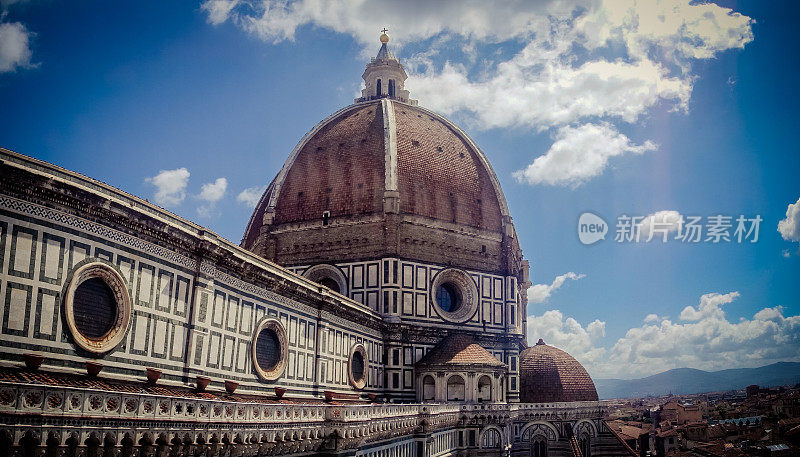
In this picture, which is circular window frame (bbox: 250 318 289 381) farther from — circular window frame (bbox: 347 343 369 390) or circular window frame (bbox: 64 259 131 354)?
circular window frame (bbox: 347 343 369 390)

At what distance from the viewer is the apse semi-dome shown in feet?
138

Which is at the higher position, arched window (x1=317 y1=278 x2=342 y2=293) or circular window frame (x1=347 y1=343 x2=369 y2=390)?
arched window (x1=317 y1=278 x2=342 y2=293)

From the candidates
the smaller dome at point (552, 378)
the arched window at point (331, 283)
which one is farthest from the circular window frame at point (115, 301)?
the smaller dome at point (552, 378)

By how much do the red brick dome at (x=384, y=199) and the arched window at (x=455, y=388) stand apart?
24.3 feet

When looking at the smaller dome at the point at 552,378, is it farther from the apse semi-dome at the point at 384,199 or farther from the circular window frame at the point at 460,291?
the circular window frame at the point at 460,291

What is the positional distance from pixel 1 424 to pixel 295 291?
54.0 ft

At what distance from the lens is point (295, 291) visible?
27672 millimetres

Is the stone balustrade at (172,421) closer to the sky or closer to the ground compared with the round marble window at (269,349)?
closer to the ground

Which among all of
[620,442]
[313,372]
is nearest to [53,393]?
[313,372]

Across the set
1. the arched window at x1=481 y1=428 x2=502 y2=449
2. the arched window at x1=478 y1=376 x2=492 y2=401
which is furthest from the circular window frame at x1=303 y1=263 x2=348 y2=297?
the arched window at x1=481 y1=428 x2=502 y2=449

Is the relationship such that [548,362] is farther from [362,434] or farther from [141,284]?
[141,284]

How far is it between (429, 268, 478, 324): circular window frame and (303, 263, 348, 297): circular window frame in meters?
5.36

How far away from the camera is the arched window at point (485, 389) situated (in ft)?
127

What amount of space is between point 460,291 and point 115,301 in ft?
90.9
